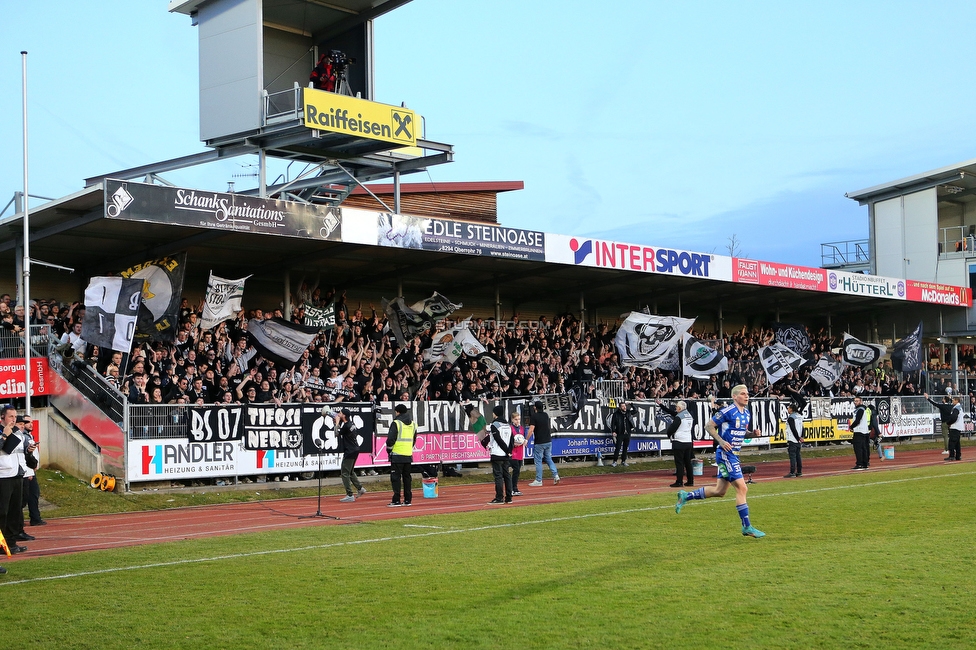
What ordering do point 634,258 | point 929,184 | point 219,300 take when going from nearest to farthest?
point 219,300 → point 634,258 → point 929,184

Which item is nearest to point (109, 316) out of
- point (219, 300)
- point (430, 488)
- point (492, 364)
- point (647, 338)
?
point (219, 300)

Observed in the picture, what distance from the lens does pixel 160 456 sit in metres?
21.2

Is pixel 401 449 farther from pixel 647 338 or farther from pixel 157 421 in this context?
pixel 647 338

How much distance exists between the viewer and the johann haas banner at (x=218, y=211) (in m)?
20.6

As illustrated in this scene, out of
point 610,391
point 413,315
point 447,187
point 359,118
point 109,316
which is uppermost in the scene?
point 447,187

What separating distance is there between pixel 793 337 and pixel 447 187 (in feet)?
51.4

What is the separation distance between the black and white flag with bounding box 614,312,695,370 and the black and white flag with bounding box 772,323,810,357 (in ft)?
31.3

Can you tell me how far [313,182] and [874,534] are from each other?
812 inches

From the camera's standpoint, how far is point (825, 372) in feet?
131

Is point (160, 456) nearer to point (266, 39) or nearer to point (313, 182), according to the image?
point (313, 182)

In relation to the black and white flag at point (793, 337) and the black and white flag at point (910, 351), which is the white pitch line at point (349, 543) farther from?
the black and white flag at point (910, 351)

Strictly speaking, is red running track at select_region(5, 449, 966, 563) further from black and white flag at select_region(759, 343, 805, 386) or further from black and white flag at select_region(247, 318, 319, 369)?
black and white flag at select_region(759, 343, 805, 386)

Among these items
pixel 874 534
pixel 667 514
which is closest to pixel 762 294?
pixel 667 514

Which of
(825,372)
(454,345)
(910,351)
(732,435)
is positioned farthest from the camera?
(910,351)
